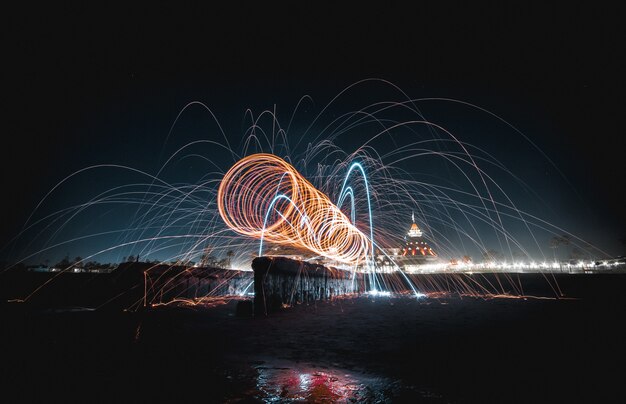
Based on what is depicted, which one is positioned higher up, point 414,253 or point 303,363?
point 414,253

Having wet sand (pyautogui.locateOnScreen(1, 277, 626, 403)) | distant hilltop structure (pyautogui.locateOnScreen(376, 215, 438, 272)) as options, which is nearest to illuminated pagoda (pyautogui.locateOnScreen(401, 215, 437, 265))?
distant hilltop structure (pyautogui.locateOnScreen(376, 215, 438, 272))

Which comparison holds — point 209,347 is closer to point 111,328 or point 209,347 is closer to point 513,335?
point 111,328

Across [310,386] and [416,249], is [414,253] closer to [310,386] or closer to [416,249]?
[416,249]

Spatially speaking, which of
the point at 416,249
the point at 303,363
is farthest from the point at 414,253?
the point at 303,363

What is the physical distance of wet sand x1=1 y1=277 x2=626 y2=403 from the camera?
3.29m

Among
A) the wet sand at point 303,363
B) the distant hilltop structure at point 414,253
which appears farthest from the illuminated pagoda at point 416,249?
the wet sand at point 303,363

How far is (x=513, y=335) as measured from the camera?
726 centimetres

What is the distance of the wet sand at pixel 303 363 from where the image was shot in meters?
3.29

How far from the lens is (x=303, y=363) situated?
4.52 m

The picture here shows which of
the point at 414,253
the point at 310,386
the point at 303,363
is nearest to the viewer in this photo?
the point at 310,386

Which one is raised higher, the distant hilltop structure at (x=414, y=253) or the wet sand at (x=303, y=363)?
the distant hilltop structure at (x=414, y=253)

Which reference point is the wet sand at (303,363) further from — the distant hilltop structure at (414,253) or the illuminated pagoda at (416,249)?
the illuminated pagoda at (416,249)

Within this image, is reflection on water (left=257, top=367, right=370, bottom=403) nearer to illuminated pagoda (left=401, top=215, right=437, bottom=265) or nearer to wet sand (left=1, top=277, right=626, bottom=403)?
wet sand (left=1, top=277, right=626, bottom=403)

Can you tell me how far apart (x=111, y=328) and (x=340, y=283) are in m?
18.7
